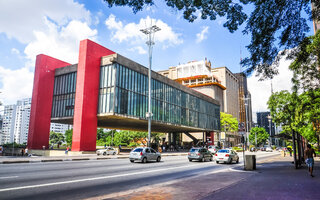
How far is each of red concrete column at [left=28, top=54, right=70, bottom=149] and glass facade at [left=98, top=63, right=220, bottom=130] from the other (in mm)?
11414

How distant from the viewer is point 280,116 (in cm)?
3538

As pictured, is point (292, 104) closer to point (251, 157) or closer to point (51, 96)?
point (251, 157)

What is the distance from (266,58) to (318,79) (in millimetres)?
12919

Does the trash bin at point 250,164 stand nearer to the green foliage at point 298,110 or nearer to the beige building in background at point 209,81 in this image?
the green foliage at point 298,110

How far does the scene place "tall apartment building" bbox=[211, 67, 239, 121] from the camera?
119m

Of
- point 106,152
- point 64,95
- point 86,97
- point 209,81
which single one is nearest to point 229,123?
point 209,81

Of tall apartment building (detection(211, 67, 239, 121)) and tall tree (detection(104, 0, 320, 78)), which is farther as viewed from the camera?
tall apartment building (detection(211, 67, 239, 121))

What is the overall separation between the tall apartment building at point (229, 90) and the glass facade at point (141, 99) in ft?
186

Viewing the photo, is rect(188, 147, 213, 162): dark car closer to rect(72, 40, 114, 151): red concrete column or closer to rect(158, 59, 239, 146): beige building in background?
rect(72, 40, 114, 151): red concrete column

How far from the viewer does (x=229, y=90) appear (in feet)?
415

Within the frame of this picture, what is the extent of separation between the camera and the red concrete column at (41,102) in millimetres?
40125

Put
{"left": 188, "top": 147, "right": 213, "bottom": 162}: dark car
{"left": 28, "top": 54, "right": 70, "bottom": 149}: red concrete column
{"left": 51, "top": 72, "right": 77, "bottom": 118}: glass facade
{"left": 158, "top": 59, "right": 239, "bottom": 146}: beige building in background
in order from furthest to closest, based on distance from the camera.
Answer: {"left": 158, "top": 59, "right": 239, "bottom": 146}: beige building in background, {"left": 51, "top": 72, "right": 77, "bottom": 118}: glass facade, {"left": 28, "top": 54, "right": 70, "bottom": 149}: red concrete column, {"left": 188, "top": 147, "right": 213, "bottom": 162}: dark car

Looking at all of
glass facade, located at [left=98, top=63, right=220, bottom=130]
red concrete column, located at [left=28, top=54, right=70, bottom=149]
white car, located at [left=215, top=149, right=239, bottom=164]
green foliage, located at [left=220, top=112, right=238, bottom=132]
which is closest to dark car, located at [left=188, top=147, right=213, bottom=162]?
white car, located at [left=215, top=149, right=239, bottom=164]

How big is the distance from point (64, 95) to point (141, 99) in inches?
553
